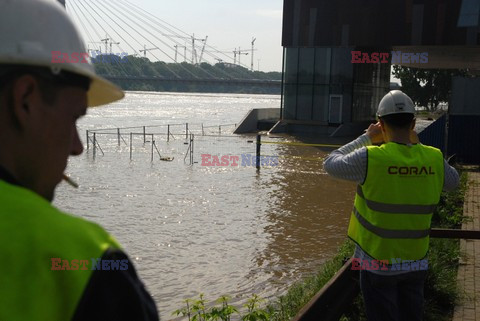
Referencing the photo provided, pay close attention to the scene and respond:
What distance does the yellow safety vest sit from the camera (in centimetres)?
107

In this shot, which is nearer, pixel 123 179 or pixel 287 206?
pixel 287 206

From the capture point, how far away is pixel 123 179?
21.5 metres

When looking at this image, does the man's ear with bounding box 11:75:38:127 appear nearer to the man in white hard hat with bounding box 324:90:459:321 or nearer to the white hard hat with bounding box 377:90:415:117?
the man in white hard hat with bounding box 324:90:459:321

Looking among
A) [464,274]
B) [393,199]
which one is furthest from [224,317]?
[464,274]

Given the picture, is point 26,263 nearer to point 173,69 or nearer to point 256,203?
point 256,203

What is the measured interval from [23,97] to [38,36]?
0.50ft

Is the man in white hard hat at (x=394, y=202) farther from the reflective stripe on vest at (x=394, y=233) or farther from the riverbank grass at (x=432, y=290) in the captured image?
the riverbank grass at (x=432, y=290)

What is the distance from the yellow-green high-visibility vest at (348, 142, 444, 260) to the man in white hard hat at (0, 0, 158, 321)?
98.0 inches

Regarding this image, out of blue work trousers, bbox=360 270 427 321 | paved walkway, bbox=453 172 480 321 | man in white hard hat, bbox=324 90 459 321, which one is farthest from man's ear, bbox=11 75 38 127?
paved walkway, bbox=453 172 480 321

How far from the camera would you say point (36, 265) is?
1.08 meters

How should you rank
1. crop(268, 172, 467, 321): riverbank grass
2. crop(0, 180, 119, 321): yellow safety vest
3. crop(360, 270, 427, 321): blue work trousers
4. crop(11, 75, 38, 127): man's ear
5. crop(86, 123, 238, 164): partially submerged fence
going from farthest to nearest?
crop(86, 123, 238, 164): partially submerged fence
crop(268, 172, 467, 321): riverbank grass
crop(360, 270, 427, 321): blue work trousers
crop(11, 75, 38, 127): man's ear
crop(0, 180, 119, 321): yellow safety vest

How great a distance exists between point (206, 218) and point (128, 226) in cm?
213

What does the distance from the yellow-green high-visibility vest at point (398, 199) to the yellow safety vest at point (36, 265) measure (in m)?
2.83

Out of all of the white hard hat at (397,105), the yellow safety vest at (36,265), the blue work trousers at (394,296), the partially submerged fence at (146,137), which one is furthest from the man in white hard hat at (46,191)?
the partially submerged fence at (146,137)
